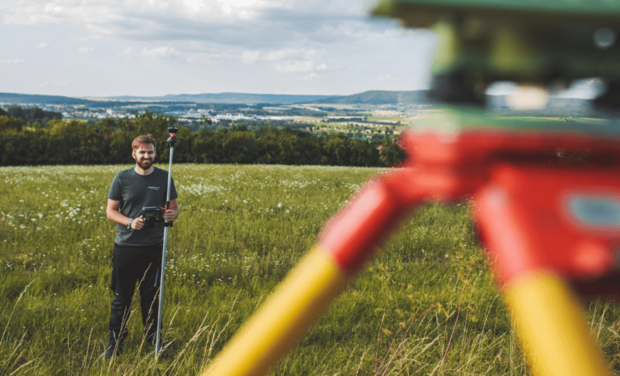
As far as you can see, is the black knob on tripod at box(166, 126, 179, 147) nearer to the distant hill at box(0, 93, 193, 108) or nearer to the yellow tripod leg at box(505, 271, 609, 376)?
the yellow tripod leg at box(505, 271, 609, 376)

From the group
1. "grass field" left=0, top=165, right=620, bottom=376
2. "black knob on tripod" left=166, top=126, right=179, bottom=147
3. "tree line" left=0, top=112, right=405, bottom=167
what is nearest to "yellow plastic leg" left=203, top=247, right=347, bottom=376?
"grass field" left=0, top=165, right=620, bottom=376

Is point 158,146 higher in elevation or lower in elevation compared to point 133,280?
higher

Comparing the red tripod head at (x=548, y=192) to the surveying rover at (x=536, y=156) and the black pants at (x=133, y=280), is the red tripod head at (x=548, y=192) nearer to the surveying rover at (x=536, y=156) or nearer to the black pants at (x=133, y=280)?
the surveying rover at (x=536, y=156)

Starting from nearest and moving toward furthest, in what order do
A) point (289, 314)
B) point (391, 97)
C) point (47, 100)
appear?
point (289, 314)
point (391, 97)
point (47, 100)

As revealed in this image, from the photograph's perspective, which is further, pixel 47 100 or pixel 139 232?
pixel 47 100

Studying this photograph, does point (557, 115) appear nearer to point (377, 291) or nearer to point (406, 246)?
point (377, 291)

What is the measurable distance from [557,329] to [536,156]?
187 millimetres

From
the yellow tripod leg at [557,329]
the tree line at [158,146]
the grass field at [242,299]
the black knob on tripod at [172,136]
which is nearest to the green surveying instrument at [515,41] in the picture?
the yellow tripod leg at [557,329]

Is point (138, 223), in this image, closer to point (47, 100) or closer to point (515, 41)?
point (515, 41)

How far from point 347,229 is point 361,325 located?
4.09 meters

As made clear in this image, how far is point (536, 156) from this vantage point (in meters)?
0.42

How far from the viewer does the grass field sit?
336 centimetres

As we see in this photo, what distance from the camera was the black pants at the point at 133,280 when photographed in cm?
409

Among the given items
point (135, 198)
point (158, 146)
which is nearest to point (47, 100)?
point (158, 146)
